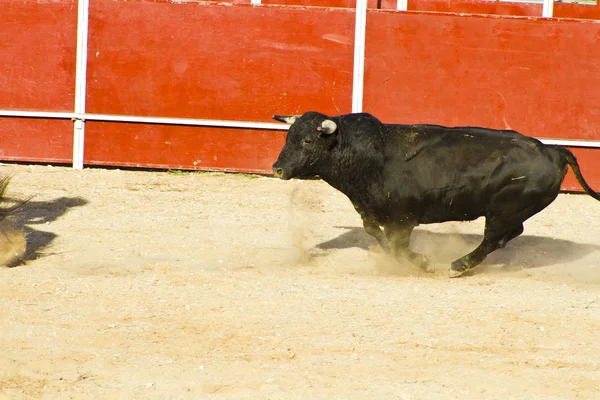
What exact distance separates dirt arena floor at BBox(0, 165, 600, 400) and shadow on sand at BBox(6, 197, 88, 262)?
0.03 meters

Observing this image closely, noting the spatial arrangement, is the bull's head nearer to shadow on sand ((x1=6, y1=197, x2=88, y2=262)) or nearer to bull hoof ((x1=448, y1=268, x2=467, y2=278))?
bull hoof ((x1=448, y1=268, x2=467, y2=278))

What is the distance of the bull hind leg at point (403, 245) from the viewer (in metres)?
7.14

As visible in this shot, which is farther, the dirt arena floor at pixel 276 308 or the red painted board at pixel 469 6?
the red painted board at pixel 469 6

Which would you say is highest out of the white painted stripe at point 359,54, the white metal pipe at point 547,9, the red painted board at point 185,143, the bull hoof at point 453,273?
the white metal pipe at point 547,9

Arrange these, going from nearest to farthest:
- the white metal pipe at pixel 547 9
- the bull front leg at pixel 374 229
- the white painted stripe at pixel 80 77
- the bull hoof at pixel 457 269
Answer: the bull hoof at pixel 457 269 < the bull front leg at pixel 374 229 < the white painted stripe at pixel 80 77 < the white metal pipe at pixel 547 9

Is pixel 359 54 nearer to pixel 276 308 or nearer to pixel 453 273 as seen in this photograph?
pixel 453 273

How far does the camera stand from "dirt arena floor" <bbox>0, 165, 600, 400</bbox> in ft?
15.8

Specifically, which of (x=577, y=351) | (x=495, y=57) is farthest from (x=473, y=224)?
(x=577, y=351)

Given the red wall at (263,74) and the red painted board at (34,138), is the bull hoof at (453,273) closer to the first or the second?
the red wall at (263,74)

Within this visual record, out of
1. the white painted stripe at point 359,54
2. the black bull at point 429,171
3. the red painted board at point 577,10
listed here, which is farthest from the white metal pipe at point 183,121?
the red painted board at point 577,10

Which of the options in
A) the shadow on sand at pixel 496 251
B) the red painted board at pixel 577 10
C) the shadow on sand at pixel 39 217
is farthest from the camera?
the red painted board at pixel 577 10

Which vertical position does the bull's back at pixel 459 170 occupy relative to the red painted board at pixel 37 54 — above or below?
below

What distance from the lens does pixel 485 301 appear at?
248 inches

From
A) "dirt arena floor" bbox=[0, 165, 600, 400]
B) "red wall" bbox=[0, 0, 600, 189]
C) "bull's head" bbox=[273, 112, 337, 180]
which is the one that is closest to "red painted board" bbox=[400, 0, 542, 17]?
"red wall" bbox=[0, 0, 600, 189]
